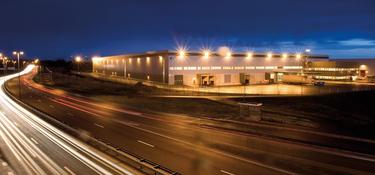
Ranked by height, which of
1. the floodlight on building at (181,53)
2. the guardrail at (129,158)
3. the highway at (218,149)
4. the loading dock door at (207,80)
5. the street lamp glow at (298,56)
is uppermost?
the street lamp glow at (298,56)

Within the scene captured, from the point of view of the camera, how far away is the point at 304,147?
24781 mm

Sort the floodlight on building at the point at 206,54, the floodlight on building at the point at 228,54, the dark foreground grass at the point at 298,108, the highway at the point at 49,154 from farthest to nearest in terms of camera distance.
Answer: the floodlight on building at the point at 228,54 < the floodlight on building at the point at 206,54 < the dark foreground grass at the point at 298,108 < the highway at the point at 49,154

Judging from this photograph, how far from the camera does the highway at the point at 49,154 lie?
63.3 feet

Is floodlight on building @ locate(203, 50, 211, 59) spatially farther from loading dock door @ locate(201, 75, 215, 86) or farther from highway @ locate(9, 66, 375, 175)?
highway @ locate(9, 66, 375, 175)

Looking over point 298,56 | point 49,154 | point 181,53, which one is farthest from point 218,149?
point 298,56

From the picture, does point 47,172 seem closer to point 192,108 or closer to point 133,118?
point 133,118

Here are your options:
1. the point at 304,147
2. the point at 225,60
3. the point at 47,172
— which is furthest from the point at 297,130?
the point at 225,60

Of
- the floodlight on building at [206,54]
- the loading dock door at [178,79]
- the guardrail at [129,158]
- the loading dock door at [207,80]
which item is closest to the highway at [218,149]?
the guardrail at [129,158]

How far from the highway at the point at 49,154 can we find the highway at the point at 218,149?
306 cm

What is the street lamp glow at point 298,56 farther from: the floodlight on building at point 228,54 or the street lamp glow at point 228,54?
the street lamp glow at point 228,54

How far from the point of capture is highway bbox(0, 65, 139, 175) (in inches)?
759

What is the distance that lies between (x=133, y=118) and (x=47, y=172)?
67.6 ft

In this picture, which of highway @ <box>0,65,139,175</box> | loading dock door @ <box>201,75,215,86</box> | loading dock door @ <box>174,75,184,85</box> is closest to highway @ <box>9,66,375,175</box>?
highway @ <box>0,65,139,175</box>

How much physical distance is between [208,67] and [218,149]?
69277 mm
